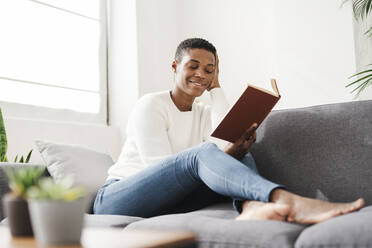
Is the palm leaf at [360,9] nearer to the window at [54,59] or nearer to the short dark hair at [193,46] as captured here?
the short dark hair at [193,46]

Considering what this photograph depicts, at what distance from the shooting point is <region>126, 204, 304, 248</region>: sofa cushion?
3.34 feet

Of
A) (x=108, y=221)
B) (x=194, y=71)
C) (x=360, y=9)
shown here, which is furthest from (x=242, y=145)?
(x=360, y=9)

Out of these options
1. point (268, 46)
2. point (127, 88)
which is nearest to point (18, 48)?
point (127, 88)

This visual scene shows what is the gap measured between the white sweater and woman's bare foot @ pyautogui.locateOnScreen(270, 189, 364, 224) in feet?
1.93

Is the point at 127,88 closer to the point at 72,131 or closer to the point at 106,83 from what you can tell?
the point at 106,83

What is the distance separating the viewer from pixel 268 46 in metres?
3.13

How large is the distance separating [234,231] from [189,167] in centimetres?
37

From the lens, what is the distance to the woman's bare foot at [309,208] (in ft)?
3.77

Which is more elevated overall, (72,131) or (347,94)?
(347,94)

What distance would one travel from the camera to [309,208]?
1171 mm

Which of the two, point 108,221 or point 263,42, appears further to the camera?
point 263,42

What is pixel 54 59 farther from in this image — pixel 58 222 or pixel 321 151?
pixel 58 222

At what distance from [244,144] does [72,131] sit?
4.88ft

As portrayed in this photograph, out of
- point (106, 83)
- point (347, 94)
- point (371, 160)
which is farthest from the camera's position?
point (106, 83)
